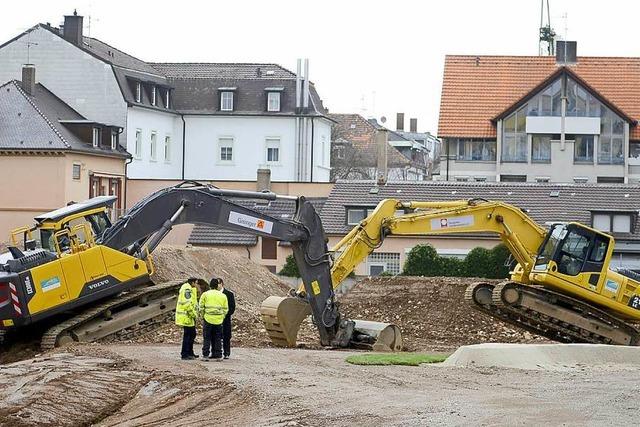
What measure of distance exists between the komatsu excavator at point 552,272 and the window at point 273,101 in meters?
51.0

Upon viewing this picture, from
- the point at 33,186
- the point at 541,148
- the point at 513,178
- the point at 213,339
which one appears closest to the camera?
the point at 213,339

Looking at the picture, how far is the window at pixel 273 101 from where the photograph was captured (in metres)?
79.2

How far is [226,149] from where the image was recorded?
7894cm

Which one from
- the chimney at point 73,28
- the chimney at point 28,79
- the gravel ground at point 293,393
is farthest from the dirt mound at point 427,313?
the chimney at point 73,28

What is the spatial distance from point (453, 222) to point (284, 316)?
4417mm

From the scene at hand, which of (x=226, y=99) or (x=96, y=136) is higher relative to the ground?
(x=226, y=99)

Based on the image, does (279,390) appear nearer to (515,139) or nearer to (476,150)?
(515,139)

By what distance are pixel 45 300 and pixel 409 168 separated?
8186 centimetres

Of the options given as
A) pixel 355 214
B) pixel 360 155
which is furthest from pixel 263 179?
pixel 360 155

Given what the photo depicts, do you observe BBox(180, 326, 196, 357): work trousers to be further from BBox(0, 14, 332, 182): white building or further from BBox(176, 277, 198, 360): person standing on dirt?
BBox(0, 14, 332, 182): white building

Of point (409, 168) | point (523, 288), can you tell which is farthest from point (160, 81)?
point (523, 288)

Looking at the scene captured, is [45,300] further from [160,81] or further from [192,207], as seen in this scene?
[160,81]

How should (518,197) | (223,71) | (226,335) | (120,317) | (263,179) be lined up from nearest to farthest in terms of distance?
(226,335), (120,317), (518,197), (263,179), (223,71)

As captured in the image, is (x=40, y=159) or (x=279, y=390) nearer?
(x=279, y=390)
